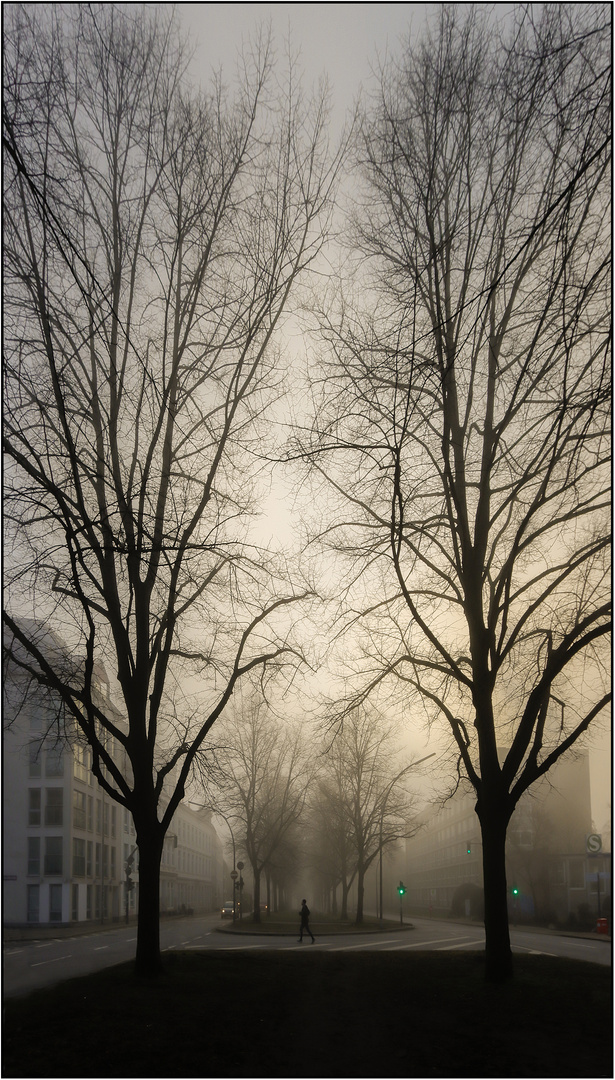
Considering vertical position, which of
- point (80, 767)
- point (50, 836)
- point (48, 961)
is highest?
point (80, 767)

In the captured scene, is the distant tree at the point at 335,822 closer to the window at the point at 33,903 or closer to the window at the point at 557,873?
the window at the point at 557,873

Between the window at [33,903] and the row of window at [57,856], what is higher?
the row of window at [57,856]

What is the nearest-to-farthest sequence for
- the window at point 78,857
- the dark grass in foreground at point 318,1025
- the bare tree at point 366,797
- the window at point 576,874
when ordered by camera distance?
the dark grass in foreground at point 318,1025 < the bare tree at point 366,797 < the window at point 78,857 < the window at point 576,874

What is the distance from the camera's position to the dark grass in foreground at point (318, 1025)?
341 inches

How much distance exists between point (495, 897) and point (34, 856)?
1776 inches

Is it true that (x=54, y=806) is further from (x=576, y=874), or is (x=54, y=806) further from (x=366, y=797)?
(x=576, y=874)

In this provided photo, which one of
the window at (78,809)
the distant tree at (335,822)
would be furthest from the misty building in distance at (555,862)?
the window at (78,809)

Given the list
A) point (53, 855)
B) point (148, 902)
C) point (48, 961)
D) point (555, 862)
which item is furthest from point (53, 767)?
point (148, 902)

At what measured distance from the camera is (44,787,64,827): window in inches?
2037

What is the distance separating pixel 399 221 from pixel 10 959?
22135 millimetres

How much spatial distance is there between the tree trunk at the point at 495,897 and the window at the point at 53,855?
1748 inches

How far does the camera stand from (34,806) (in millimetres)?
51750

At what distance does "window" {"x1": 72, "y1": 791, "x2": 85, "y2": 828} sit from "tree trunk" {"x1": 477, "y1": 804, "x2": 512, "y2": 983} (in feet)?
146

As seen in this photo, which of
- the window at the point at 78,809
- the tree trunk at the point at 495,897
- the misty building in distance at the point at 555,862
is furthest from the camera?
the misty building in distance at the point at 555,862
